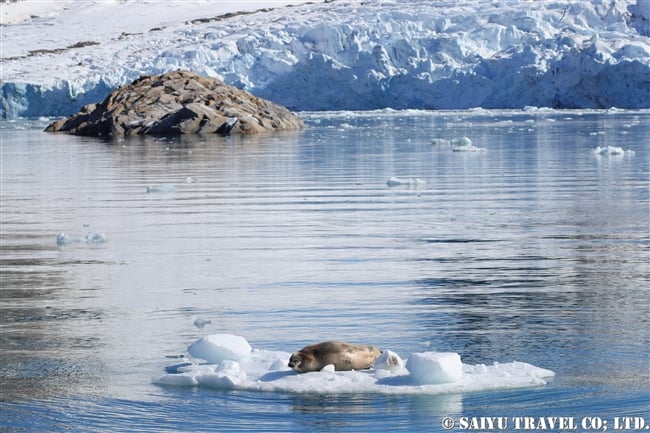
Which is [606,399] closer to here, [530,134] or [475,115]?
[530,134]

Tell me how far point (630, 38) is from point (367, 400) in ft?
158

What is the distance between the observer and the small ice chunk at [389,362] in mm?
4637

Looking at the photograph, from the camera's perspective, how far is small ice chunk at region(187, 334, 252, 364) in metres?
4.84

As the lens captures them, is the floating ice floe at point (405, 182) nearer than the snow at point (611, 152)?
Yes

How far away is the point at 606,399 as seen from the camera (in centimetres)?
420

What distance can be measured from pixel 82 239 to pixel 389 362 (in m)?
4.84

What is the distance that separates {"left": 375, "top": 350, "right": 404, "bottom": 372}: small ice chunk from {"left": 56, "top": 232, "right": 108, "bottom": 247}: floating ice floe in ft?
15.6

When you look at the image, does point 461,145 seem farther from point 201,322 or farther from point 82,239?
point 201,322

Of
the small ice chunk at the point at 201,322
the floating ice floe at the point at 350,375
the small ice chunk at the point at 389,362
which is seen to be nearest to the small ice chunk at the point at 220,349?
the floating ice floe at the point at 350,375

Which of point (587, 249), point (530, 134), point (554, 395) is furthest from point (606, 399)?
point (530, 134)

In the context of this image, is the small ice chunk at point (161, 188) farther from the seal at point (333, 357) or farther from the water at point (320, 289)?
the seal at point (333, 357)

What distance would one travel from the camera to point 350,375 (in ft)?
15.1

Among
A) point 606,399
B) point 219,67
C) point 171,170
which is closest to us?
point 606,399

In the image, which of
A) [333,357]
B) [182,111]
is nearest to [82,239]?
[333,357]
